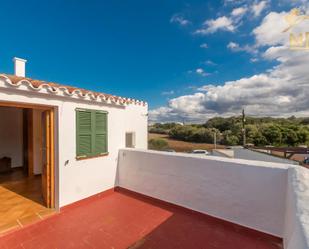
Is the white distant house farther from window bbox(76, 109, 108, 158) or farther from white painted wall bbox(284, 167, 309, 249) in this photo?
white painted wall bbox(284, 167, 309, 249)

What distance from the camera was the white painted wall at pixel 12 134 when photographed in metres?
6.52

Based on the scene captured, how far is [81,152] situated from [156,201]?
2.22 metres

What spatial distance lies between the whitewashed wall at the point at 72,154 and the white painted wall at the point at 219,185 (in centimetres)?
79

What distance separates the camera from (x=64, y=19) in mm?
7695

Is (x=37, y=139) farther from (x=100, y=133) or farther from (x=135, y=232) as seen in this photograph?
(x=135, y=232)

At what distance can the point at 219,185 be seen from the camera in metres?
3.17

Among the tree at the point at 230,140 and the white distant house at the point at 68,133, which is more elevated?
the white distant house at the point at 68,133

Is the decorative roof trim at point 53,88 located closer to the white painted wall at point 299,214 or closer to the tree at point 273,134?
the white painted wall at point 299,214

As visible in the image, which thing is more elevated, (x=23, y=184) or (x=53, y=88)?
(x=53, y=88)

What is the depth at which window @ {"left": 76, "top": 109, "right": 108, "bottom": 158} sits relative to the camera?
→ 386 cm

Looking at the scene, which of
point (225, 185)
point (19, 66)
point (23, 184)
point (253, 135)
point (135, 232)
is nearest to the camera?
point (135, 232)

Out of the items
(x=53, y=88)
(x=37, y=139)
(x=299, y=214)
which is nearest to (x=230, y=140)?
(x=37, y=139)

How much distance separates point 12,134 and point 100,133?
16.9ft

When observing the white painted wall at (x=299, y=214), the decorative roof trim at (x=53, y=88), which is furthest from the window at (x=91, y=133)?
the white painted wall at (x=299, y=214)
